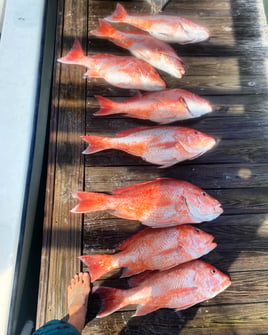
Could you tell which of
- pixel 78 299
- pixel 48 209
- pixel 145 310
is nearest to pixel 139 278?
pixel 145 310

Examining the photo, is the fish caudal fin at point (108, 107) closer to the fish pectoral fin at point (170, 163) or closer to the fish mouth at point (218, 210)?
the fish pectoral fin at point (170, 163)

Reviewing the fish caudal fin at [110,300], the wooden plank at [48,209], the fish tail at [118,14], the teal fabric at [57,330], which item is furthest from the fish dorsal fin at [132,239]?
the fish tail at [118,14]

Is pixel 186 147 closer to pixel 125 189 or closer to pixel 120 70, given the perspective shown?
pixel 125 189

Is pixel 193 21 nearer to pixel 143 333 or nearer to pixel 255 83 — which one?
pixel 255 83

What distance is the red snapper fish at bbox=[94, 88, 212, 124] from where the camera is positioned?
2.19 metres

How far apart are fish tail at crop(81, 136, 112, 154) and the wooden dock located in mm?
104

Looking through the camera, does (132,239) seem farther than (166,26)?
No

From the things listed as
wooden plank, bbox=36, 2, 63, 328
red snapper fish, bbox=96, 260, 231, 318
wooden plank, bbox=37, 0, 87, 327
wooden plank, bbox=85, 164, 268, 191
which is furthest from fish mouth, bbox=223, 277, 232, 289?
wooden plank, bbox=36, 2, 63, 328

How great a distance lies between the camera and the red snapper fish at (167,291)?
5.79ft

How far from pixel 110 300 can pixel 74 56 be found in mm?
1708

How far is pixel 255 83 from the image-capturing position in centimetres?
254

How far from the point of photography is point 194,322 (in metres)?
1.87

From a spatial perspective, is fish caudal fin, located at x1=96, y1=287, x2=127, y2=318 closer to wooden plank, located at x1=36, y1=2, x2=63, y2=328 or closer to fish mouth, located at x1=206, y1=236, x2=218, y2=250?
wooden plank, located at x1=36, y1=2, x2=63, y2=328

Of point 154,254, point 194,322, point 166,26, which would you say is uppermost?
point 166,26
